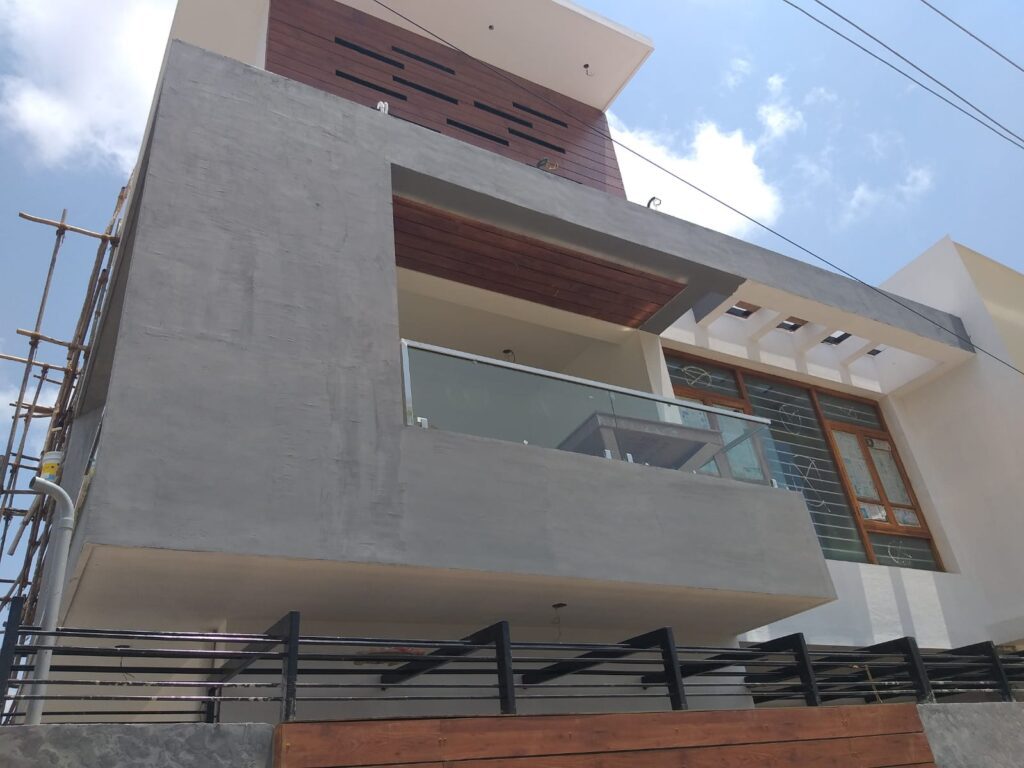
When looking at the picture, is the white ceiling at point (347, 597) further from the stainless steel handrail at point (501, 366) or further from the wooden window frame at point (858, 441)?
the wooden window frame at point (858, 441)

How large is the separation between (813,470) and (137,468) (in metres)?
7.69

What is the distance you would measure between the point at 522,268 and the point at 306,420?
3378 millimetres

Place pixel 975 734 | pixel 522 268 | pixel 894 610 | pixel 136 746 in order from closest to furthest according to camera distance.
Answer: pixel 136 746, pixel 975 734, pixel 522 268, pixel 894 610

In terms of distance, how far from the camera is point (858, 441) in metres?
10.2

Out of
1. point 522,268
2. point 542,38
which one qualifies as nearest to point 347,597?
point 522,268

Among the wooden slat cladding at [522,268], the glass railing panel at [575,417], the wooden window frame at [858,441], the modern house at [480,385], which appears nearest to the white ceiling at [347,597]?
the modern house at [480,385]

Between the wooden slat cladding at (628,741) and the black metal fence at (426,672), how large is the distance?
6.9 inches

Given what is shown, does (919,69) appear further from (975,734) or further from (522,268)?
(975,734)

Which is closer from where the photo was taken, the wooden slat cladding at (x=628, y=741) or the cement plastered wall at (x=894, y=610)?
the wooden slat cladding at (x=628, y=741)

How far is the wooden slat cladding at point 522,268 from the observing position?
683cm

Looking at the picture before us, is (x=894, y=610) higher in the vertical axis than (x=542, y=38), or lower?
lower

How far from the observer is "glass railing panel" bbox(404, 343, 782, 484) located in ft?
17.1

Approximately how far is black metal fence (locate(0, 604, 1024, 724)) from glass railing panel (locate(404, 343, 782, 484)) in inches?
51.9

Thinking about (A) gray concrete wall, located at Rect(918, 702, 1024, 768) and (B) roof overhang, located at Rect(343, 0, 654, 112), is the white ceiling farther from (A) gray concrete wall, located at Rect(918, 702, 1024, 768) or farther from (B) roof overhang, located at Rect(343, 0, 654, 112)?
(B) roof overhang, located at Rect(343, 0, 654, 112)
